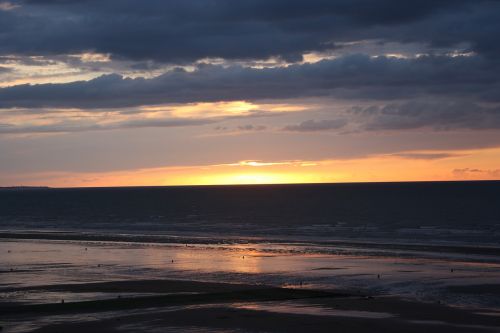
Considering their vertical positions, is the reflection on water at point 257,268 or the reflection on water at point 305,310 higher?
the reflection on water at point 257,268

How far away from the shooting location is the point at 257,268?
1954 inches

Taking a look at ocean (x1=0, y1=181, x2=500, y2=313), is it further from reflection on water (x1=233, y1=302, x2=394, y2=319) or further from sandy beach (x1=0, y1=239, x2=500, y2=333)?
reflection on water (x1=233, y1=302, x2=394, y2=319)

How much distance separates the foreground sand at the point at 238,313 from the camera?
98.3 feet

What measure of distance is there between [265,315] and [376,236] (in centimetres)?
4939

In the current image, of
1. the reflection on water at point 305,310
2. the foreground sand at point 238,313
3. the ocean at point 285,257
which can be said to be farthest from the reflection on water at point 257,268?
the reflection on water at point 305,310

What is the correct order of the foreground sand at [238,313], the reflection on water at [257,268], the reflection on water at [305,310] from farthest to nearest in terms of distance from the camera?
the reflection on water at [257,268], the reflection on water at [305,310], the foreground sand at [238,313]

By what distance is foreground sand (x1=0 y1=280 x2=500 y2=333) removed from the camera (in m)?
30.0

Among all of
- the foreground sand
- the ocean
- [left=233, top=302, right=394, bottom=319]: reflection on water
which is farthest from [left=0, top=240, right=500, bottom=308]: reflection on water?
[left=233, top=302, right=394, bottom=319]: reflection on water

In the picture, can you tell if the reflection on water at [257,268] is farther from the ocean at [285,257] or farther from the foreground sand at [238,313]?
the foreground sand at [238,313]

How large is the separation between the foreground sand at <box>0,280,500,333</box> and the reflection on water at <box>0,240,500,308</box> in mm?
2859

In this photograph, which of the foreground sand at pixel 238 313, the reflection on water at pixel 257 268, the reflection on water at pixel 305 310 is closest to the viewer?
the foreground sand at pixel 238 313

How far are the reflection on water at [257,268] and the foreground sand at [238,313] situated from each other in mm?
2859

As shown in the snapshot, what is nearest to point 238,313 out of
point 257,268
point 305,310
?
point 305,310

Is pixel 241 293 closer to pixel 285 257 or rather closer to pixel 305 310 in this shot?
pixel 305 310
